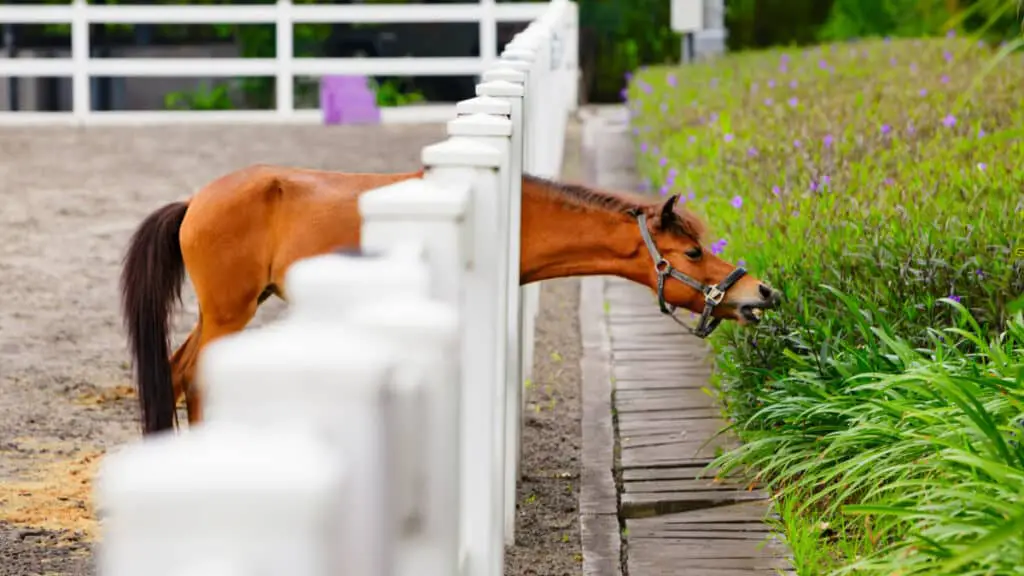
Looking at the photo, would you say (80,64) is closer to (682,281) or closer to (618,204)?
(618,204)

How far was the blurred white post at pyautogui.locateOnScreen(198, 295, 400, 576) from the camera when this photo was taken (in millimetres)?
1467

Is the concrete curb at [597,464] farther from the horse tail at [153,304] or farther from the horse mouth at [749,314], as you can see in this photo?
the horse tail at [153,304]

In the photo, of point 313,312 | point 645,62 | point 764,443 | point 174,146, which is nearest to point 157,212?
point 764,443

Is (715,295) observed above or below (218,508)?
below

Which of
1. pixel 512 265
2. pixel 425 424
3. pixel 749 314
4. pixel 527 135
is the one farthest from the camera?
pixel 527 135

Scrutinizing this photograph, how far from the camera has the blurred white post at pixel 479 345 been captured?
3.18 m

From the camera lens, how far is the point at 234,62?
17.1 metres

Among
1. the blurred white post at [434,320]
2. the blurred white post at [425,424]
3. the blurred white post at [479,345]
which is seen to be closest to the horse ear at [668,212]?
the blurred white post at [479,345]

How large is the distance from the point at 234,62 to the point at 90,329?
9484mm

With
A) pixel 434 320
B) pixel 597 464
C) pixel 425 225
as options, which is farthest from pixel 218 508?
pixel 597 464

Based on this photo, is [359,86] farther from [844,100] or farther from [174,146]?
[844,100]

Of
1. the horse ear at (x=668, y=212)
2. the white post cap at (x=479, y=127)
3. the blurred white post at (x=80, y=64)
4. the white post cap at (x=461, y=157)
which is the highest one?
the blurred white post at (x=80, y=64)

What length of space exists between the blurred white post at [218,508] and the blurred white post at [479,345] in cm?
171

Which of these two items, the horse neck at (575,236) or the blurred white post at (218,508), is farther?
the horse neck at (575,236)
